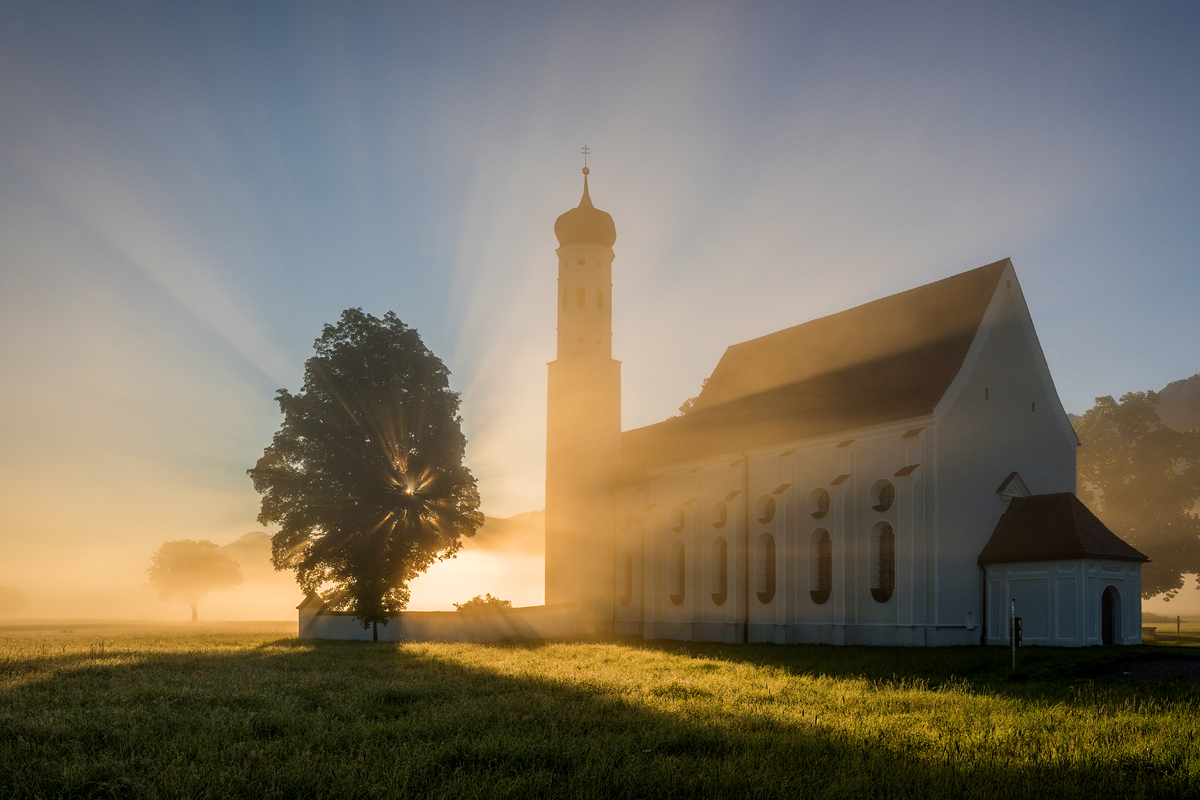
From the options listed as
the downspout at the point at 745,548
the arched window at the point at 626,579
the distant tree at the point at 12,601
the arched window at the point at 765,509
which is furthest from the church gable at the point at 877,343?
the distant tree at the point at 12,601

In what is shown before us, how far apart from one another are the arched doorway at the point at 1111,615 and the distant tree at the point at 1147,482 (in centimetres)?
2183

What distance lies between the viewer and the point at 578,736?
8.48 meters

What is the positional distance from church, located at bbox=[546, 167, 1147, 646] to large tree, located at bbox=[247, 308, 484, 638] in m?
11.3

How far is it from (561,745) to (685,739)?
1313 millimetres

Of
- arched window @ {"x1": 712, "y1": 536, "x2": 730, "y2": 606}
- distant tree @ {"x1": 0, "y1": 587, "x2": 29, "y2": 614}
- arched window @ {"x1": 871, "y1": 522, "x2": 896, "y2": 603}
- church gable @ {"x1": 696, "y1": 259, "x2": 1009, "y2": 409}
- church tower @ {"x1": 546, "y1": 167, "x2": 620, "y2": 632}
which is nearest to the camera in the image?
arched window @ {"x1": 871, "y1": 522, "x2": 896, "y2": 603}

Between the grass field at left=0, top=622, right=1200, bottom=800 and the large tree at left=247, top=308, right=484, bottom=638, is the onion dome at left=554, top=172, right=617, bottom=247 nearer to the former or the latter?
the large tree at left=247, top=308, right=484, bottom=638

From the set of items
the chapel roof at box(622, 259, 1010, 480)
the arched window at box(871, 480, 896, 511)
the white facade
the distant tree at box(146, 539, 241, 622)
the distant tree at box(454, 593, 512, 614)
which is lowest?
the distant tree at box(146, 539, 241, 622)

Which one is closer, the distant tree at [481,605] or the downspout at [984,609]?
the downspout at [984,609]

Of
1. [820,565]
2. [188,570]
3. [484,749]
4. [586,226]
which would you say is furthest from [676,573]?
[188,570]

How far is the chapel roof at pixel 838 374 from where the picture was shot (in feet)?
102

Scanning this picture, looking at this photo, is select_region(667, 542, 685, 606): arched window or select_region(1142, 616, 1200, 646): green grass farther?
select_region(667, 542, 685, 606): arched window

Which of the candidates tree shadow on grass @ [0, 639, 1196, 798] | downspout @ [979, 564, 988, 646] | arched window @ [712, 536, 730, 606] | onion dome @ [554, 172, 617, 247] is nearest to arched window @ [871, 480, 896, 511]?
downspout @ [979, 564, 988, 646]

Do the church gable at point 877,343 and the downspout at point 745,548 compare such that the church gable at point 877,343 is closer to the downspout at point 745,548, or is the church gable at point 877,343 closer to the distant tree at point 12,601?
the downspout at point 745,548

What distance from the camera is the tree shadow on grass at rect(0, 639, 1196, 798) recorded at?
6398 millimetres
